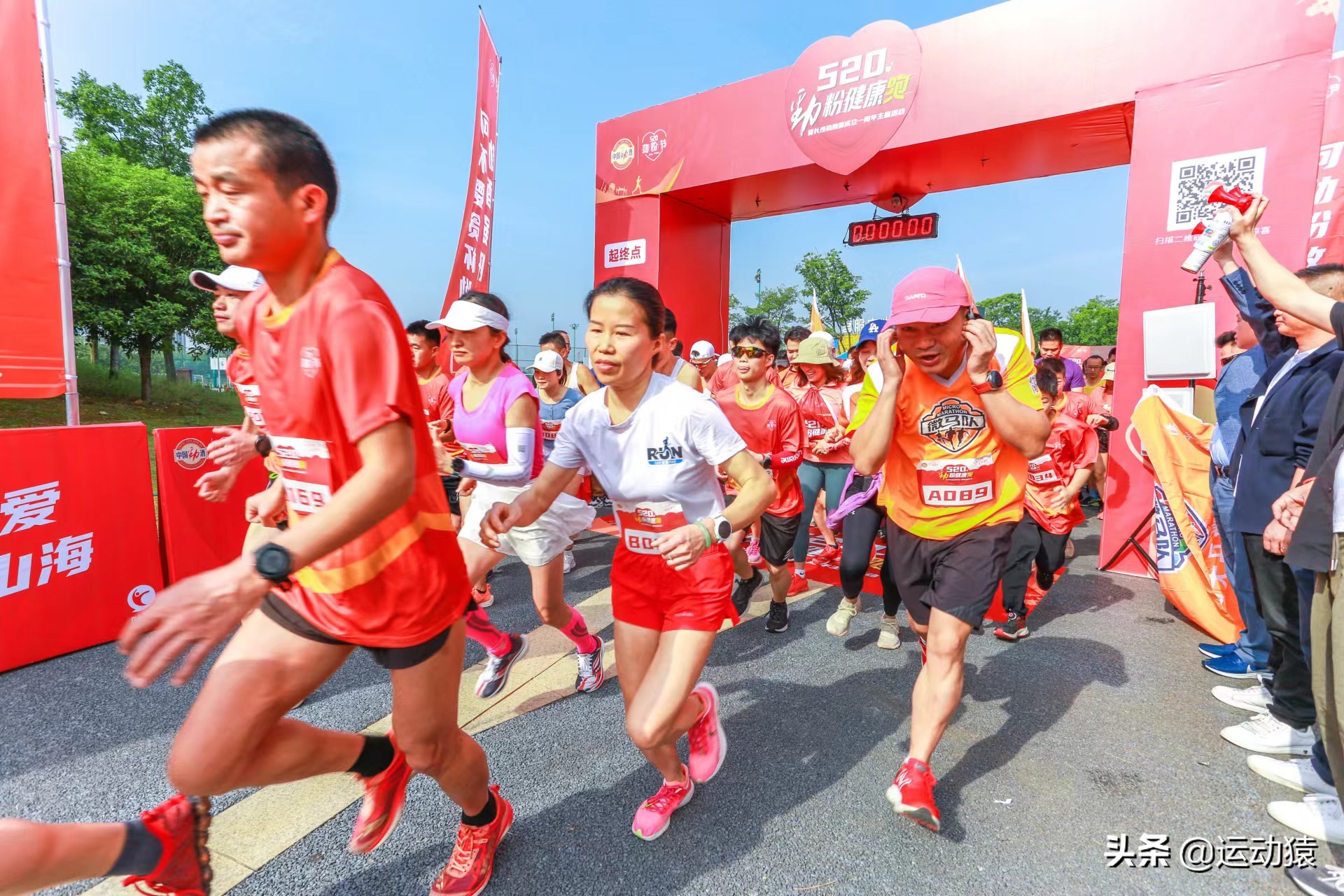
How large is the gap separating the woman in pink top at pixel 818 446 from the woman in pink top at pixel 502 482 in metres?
1.97

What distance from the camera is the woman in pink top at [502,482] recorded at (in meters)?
3.15

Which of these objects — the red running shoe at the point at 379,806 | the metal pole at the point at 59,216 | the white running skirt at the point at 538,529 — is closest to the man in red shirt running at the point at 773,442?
the white running skirt at the point at 538,529

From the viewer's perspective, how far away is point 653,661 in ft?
7.35

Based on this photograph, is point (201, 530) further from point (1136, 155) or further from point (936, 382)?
point (1136, 155)

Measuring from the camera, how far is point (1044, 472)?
445 centimetres

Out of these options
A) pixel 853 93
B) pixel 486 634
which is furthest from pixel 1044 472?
pixel 853 93

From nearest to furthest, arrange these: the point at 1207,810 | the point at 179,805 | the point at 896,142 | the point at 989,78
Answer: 1. the point at 179,805
2. the point at 1207,810
3. the point at 989,78
4. the point at 896,142

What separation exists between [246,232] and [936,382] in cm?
230

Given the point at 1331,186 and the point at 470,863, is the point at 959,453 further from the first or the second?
the point at 1331,186

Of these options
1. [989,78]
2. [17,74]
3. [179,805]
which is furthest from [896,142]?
[179,805]

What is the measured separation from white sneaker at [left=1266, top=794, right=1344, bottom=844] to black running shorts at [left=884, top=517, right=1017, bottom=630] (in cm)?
125

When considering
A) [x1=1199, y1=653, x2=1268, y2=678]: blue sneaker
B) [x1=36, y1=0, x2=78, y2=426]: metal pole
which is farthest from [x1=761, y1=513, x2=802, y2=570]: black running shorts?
[x1=36, y1=0, x2=78, y2=426]: metal pole

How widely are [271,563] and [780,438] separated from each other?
11.6ft

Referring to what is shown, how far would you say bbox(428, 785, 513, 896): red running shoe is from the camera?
1972 mm
